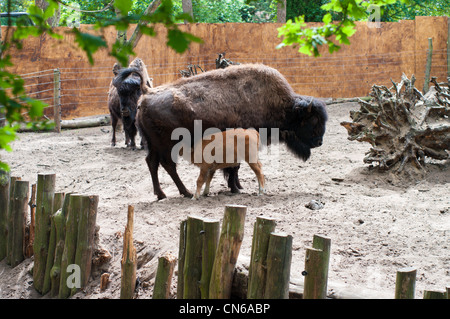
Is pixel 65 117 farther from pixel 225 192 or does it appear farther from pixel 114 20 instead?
pixel 114 20

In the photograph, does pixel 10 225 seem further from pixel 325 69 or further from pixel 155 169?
pixel 325 69

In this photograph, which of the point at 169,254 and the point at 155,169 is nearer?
the point at 169,254

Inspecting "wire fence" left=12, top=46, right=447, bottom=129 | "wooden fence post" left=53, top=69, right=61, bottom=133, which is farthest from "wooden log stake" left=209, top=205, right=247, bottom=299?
"wire fence" left=12, top=46, right=447, bottom=129

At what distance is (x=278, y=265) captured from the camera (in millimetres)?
3117

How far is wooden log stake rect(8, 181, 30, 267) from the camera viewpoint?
530cm

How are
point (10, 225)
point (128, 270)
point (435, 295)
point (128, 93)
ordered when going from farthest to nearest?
point (128, 93) < point (10, 225) < point (128, 270) < point (435, 295)

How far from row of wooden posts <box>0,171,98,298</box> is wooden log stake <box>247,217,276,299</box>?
71.8 inches

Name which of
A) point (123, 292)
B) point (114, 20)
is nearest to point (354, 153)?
point (123, 292)

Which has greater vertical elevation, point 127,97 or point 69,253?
point 127,97

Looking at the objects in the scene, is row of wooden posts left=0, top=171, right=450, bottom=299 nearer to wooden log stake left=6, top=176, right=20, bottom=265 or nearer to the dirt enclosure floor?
wooden log stake left=6, top=176, right=20, bottom=265

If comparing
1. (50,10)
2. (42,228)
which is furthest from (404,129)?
(50,10)

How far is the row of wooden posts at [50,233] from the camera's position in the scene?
4.55 metres

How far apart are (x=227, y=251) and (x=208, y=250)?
175 mm
